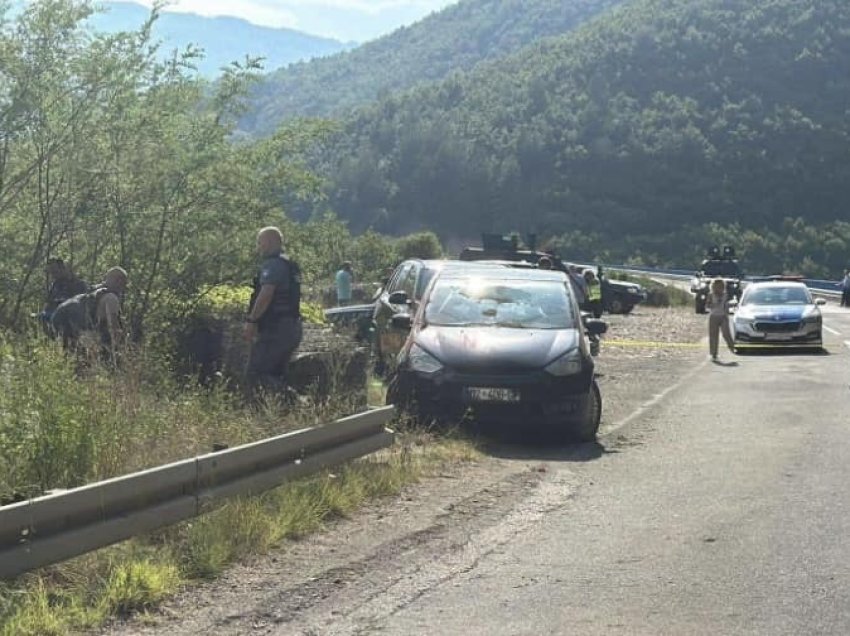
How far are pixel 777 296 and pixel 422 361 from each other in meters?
15.6

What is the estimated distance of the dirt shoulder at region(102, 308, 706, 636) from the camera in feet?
17.2

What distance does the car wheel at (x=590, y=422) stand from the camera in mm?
10711

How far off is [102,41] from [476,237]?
306ft

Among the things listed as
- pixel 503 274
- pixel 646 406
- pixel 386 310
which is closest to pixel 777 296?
pixel 646 406

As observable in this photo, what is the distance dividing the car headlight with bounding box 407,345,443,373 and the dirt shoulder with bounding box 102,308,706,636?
0.87 meters

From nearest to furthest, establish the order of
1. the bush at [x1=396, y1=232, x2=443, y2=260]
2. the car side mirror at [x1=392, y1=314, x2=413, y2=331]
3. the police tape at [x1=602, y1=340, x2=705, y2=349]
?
the car side mirror at [x1=392, y1=314, x2=413, y2=331] → the police tape at [x1=602, y1=340, x2=705, y2=349] → the bush at [x1=396, y1=232, x2=443, y2=260]

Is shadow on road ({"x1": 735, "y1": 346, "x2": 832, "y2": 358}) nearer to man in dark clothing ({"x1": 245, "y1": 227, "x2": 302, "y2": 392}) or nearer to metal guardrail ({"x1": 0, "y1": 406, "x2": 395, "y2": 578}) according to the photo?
man in dark clothing ({"x1": 245, "y1": 227, "x2": 302, "y2": 392})

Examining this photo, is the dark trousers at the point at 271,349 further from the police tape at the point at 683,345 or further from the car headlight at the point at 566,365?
the police tape at the point at 683,345

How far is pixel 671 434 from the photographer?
11.6 meters

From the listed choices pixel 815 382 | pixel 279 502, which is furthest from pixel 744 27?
pixel 279 502

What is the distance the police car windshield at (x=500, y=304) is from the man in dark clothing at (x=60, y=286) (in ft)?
11.9

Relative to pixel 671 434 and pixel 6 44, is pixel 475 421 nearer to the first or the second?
pixel 671 434

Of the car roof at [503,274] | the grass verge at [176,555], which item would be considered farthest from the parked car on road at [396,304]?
the grass verge at [176,555]

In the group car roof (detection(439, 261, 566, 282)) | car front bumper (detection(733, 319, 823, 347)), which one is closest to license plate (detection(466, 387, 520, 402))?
car roof (detection(439, 261, 566, 282))
